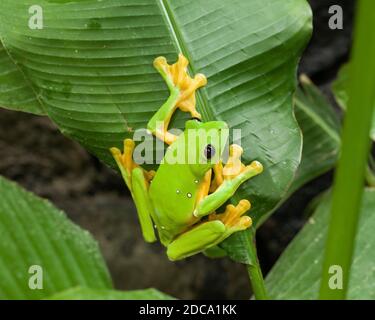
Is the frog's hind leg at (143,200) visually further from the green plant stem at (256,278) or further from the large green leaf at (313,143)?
the large green leaf at (313,143)

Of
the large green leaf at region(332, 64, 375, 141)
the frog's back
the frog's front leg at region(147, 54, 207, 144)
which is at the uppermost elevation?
the large green leaf at region(332, 64, 375, 141)

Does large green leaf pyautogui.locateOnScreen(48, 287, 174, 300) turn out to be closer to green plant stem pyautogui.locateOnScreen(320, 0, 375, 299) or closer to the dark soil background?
green plant stem pyautogui.locateOnScreen(320, 0, 375, 299)

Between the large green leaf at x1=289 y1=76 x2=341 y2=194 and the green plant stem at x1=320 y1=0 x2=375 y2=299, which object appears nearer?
the green plant stem at x1=320 y1=0 x2=375 y2=299

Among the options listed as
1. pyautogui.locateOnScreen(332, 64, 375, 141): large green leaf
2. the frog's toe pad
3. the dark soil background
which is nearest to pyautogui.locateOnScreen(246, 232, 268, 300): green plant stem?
the frog's toe pad
